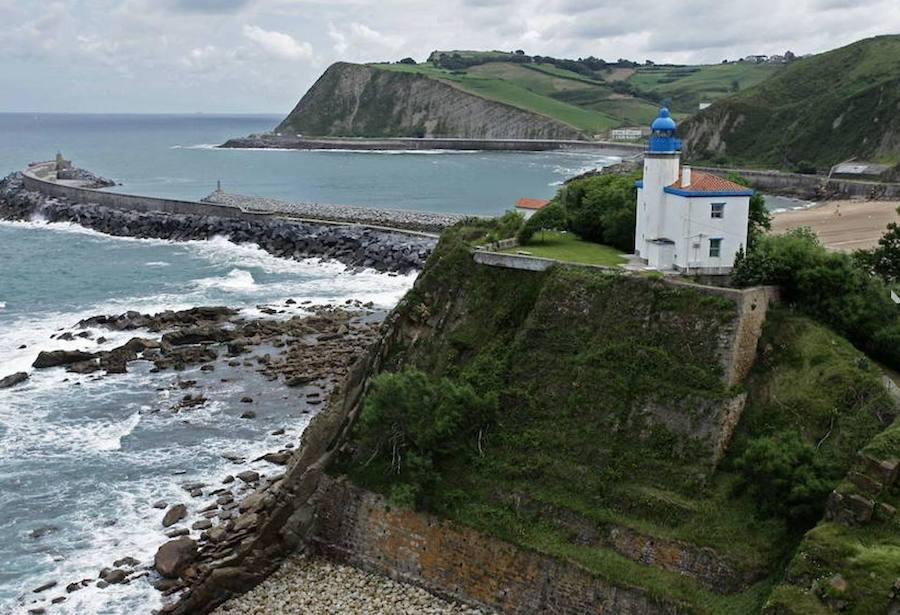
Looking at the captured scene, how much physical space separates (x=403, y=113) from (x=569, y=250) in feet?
530

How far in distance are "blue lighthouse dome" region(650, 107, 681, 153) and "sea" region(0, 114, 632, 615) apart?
50.3 feet

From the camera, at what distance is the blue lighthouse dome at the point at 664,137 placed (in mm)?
24391

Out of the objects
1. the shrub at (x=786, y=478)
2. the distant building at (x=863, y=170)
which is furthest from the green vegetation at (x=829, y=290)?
the distant building at (x=863, y=170)

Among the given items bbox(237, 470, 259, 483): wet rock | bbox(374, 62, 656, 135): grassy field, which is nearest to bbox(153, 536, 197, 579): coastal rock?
bbox(237, 470, 259, 483): wet rock

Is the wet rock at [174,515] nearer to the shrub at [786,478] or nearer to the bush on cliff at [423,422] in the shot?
the bush on cliff at [423,422]

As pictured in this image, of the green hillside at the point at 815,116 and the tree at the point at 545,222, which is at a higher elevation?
the green hillside at the point at 815,116

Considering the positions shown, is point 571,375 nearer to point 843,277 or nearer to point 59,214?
point 843,277

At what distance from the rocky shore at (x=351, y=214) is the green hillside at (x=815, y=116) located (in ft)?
173

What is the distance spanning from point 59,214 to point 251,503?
65.0 metres

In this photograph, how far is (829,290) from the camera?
914 inches

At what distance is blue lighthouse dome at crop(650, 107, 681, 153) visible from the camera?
24.4m

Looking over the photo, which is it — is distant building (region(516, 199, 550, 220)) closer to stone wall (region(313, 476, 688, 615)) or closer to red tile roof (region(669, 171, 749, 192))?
red tile roof (region(669, 171, 749, 192))

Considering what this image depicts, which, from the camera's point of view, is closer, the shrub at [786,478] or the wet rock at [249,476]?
the shrub at [786,478]

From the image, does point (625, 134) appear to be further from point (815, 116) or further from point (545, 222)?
point (545, 222)
